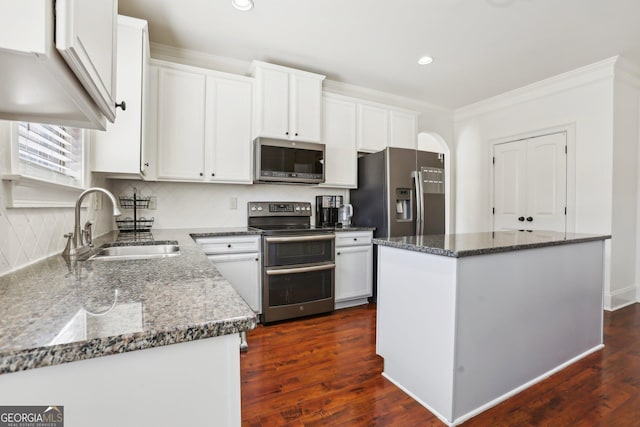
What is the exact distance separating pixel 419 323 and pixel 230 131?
2.35 meters

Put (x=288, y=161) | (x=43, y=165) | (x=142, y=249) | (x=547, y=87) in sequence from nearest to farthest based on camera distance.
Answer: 1. (x=43, y=165)
2. (x=142, y=249)
3. (x=288, y=161)
4. (x=547, y=87)

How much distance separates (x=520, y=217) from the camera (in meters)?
3.91

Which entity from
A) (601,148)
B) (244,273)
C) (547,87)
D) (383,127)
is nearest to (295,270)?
(244,273)

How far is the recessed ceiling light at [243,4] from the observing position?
2.24 metres

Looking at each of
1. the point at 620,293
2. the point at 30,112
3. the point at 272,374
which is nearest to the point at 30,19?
the point at 30,112

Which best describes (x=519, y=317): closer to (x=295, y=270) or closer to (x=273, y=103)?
(x=295, y=270)

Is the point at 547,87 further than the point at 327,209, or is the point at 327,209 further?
the point at 547,87

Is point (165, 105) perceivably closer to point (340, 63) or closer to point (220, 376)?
point (340, 63)

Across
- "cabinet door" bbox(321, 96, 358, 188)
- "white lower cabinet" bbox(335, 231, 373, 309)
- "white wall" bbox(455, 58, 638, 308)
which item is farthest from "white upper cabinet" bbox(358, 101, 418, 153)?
"white wall" bbox(455, 58, 638, 308)

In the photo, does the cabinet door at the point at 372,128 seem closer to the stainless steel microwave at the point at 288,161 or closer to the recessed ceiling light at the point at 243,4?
the stainless steel microwave at the point at 288,161

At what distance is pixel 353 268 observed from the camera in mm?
3225

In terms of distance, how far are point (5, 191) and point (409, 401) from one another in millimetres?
2025

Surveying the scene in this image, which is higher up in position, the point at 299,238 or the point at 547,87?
the point at 547,87

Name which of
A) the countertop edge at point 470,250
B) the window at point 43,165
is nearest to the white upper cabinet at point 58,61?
the window at point 43,165
